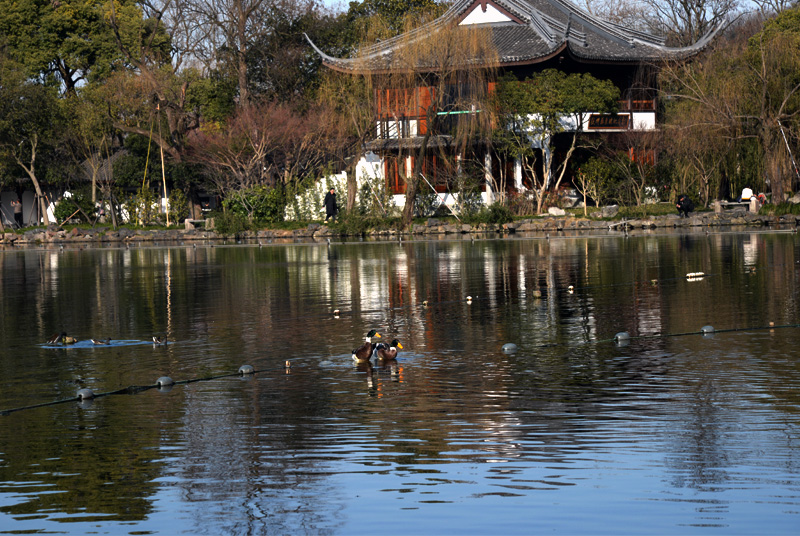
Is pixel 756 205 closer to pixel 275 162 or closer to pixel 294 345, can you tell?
pixel 275 162

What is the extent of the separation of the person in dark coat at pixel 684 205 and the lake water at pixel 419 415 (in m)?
25.8

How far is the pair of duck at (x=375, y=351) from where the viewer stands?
1143 cm

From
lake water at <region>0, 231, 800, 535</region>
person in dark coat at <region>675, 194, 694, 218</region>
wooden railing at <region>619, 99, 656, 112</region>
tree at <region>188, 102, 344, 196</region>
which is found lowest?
lake water at <region>0, 231, 800, 535</region>

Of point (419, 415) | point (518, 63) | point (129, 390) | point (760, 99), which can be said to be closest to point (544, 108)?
point (518, 63)

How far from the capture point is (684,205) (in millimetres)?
44625

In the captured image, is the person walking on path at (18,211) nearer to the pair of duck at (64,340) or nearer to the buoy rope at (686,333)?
the pair of duck at (64,340)

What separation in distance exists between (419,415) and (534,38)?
149 feet

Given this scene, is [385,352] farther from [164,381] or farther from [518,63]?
[518,63]

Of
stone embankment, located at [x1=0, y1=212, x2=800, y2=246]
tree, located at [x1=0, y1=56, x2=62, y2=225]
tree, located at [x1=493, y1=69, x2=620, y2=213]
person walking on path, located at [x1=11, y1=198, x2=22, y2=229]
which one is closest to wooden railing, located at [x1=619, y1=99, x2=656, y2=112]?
tree, located at [x1=493, y1=69, x2=620, y2=213]

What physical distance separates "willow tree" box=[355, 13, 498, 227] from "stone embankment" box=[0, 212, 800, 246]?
2.52 m

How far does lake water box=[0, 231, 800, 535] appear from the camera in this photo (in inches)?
245

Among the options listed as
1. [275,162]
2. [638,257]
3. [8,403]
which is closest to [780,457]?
[8,403]

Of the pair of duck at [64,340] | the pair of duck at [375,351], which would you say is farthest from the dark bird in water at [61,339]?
the pair of duck at [375,351]

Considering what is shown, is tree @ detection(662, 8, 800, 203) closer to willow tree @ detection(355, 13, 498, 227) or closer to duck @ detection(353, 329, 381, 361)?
willow tree @ detection(355, 13, 498, 227)
